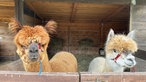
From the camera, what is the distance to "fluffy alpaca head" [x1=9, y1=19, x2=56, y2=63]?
6.38 ft

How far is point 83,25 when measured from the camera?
7.07 metres

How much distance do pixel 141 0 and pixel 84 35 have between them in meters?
3.61

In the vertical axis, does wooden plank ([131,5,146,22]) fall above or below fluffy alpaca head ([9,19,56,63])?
above

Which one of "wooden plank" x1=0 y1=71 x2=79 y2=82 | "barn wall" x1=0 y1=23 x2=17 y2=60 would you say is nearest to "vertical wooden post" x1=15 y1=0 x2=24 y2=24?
"barn wall" x1=0 y1=23 x2=17 y2=60

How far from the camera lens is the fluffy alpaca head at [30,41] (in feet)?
→ 6.38

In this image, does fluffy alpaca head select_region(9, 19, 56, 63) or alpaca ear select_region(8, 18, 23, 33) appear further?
alpaca ear select_region(8, 18, 23, 33)

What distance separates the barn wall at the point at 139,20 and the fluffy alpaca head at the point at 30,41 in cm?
196

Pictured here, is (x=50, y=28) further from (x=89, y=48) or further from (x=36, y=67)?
(x=89, y=48)

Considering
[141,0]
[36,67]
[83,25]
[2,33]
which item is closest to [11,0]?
[2,33]

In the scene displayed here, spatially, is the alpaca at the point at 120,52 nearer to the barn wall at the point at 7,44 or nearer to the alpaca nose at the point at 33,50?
the alpaca nose at the point at 33,50

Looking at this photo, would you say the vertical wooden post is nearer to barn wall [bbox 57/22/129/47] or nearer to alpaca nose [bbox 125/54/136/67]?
alpaca nose [bbox 125/54/136/67]

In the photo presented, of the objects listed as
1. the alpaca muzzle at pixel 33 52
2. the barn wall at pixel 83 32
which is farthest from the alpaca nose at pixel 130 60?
the barn wall at pixel 83 32

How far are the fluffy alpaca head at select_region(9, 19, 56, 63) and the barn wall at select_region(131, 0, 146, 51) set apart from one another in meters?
1.96

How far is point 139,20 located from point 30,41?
2208 mm
